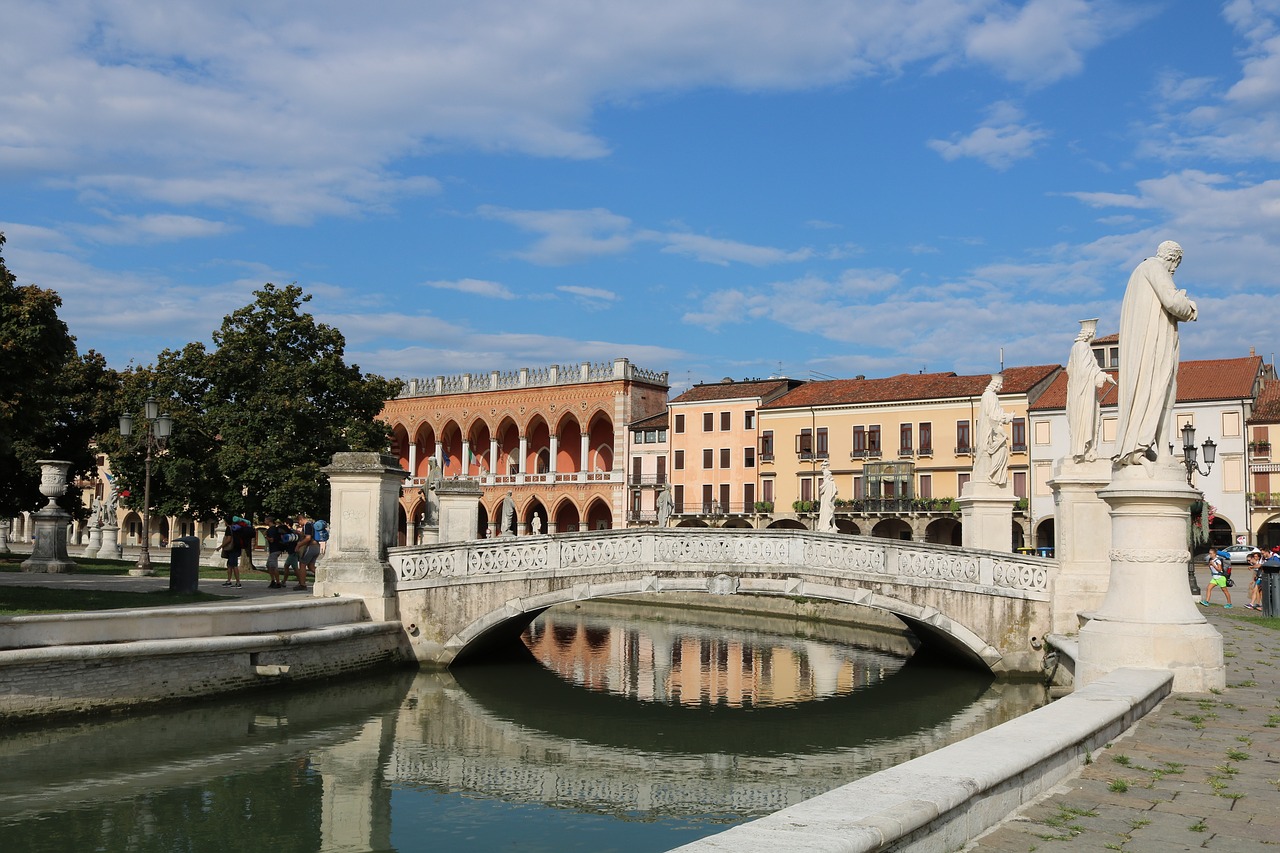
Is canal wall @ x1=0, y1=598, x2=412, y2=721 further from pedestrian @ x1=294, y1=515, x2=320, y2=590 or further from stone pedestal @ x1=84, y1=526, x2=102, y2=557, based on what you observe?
stone pedestal @ x1=84, y1=526, x2=102, y2=557

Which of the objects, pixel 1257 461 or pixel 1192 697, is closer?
pixel 1192 697

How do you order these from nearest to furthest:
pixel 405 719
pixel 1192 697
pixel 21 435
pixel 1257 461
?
pixel 1192 697
pixel 405 719
pixel 21 435
pixel 1257 461

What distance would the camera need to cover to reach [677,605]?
36688 millimetres

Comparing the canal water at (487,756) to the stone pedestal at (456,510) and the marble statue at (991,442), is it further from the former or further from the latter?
the stone pedestal at (456,510)

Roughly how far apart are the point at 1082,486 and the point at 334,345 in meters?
21.9

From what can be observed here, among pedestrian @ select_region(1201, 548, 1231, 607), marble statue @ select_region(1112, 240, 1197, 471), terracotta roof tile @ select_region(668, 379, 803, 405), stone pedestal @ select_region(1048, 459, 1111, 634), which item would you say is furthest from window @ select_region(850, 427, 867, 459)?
marble statue @ select_region(1112, 240, 1197, 471)

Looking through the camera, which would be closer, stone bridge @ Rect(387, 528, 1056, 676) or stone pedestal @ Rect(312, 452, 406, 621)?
stone bridge @ Rect(387, 528, 1056, 676)

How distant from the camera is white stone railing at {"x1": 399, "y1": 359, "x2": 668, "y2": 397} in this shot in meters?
63.0

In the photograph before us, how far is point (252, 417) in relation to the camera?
29594 mm

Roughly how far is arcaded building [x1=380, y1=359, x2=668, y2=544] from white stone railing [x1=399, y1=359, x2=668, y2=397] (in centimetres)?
6

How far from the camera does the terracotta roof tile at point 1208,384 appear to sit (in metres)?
50.9

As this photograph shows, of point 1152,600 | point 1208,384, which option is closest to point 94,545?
point 1152,600

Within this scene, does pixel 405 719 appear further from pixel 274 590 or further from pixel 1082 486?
pixel 1082 486

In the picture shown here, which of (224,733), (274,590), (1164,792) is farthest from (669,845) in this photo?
(274,590)
